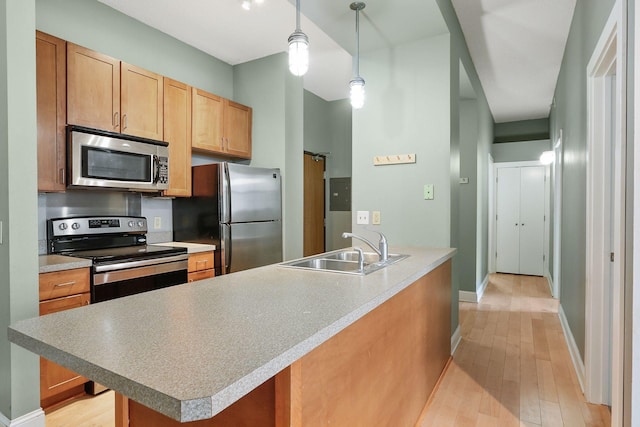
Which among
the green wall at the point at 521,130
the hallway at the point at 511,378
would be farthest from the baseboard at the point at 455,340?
the green wall at the point at 521,130

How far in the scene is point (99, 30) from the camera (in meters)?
2.86

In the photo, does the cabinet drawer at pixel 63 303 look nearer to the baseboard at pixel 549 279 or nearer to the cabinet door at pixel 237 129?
the cabinet door at pixel 237 129

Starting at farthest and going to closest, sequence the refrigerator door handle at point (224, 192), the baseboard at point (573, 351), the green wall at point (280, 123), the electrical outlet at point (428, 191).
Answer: the green wall at point (280, 123) < the refrigerator door handle at point (224, 192) < the electrical outlet at point (428, 191) < the baseboard at point (573, 351)

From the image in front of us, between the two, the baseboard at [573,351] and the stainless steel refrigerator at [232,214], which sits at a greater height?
the stainless steel refrigerator at [232,214]

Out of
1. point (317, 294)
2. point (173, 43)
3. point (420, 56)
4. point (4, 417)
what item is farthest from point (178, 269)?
point (420, 56)

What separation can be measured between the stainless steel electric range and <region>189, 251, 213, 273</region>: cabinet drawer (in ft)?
0.41

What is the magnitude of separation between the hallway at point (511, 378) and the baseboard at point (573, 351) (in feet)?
0.13

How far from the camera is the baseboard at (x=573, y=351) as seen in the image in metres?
2.42

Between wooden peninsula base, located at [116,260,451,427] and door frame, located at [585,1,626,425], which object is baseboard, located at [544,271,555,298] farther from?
wooden peninsula base, located at [116,260,451,427]

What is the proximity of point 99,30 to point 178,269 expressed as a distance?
Result: 6.61ft

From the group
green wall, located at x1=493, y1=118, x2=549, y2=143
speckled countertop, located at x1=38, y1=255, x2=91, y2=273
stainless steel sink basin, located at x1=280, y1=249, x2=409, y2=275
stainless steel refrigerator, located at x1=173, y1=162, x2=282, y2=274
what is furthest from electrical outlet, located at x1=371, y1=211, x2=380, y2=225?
green wall, located at x1=493, y1=118, x2=549, y2=143

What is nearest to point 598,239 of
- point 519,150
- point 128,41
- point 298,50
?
point 298,50

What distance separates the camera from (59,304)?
2109mm

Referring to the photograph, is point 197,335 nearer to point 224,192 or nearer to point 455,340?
point 224,192
